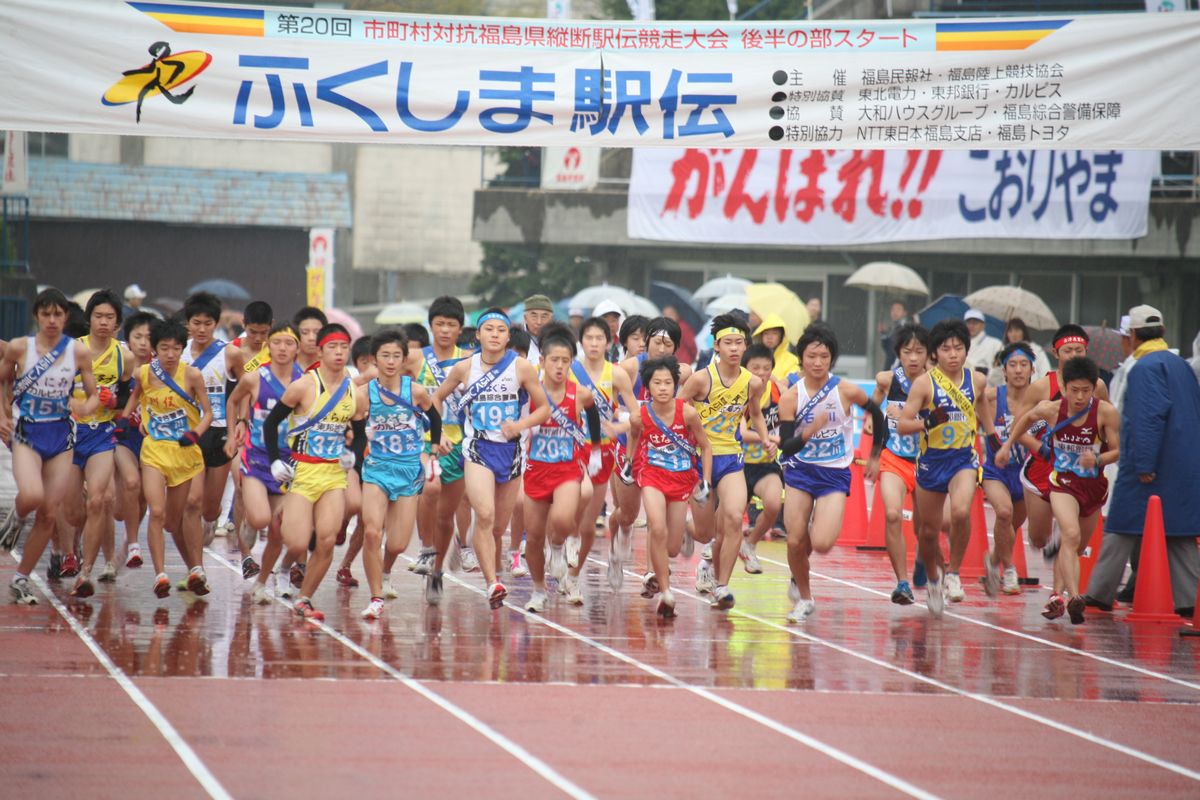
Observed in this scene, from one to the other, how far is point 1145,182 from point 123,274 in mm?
24589

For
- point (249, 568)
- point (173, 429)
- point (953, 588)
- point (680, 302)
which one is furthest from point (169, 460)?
point (680, 302)

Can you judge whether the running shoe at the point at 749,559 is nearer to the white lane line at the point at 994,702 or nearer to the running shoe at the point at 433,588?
the white lane line at the point at 994,702

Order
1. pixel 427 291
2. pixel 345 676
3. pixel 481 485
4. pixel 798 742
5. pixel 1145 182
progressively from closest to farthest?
pixel 798 742 → pixel 345 676 → pixel 481 485 → pixel 1145 182 → pixel 427 291

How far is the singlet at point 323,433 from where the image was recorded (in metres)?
11.3

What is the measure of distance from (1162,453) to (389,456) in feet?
20.2

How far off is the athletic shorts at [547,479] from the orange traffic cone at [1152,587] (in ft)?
15.1

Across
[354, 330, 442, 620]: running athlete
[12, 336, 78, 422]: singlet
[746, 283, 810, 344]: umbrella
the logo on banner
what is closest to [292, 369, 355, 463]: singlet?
[354, 330, 442, 620]: running athlete

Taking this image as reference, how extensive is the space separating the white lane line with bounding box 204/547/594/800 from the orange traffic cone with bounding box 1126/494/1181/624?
253 inches

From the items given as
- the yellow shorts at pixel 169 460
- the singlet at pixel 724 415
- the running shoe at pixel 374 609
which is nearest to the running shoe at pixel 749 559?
the singlet at pixel 724 415

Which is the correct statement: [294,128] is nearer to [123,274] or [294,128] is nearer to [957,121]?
[957,121]

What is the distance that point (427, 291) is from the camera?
1839 inches

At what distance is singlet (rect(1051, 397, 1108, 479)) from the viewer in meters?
12.7

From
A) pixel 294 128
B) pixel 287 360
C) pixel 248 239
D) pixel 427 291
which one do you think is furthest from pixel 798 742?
pixel 427 291

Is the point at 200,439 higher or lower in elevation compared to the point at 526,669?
higher
